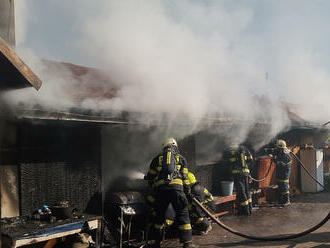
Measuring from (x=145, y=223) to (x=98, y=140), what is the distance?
77.3 inches

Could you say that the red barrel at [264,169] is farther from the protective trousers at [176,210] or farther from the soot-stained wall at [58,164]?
the soot-stained wall at [58,164]

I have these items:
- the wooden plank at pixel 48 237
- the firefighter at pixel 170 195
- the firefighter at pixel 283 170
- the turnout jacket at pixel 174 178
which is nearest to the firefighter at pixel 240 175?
the firefighter at pixel 283 170

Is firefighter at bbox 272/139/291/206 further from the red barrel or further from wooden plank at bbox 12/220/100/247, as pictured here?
wooden plank at bbox 12/220/100/247

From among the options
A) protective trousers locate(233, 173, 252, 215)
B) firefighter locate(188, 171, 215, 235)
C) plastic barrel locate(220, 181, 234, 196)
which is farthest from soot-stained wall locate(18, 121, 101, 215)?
protective trousers locate(233, 173, 252, 215)

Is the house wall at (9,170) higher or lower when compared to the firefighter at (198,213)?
higher

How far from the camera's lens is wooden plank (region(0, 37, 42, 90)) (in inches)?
141

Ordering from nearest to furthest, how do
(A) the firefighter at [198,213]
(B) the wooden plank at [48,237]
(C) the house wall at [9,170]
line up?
(B) the wooden plank at [48,237] → (C) the house wall at [9,170] → (A) the firefighter at [198,213]

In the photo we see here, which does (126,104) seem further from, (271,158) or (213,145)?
(271,158)

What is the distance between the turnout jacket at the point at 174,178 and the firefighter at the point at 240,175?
3037mm

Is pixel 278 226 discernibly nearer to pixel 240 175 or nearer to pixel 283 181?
pixel 240 175

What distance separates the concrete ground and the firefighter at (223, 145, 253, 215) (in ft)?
1.14

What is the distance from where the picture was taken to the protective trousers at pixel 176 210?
6.04 meters

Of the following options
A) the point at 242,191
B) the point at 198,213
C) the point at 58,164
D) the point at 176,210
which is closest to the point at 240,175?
the point at 242,191

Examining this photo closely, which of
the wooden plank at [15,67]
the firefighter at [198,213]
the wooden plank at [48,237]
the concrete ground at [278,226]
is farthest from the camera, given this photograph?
the firefighter at [198,213]
